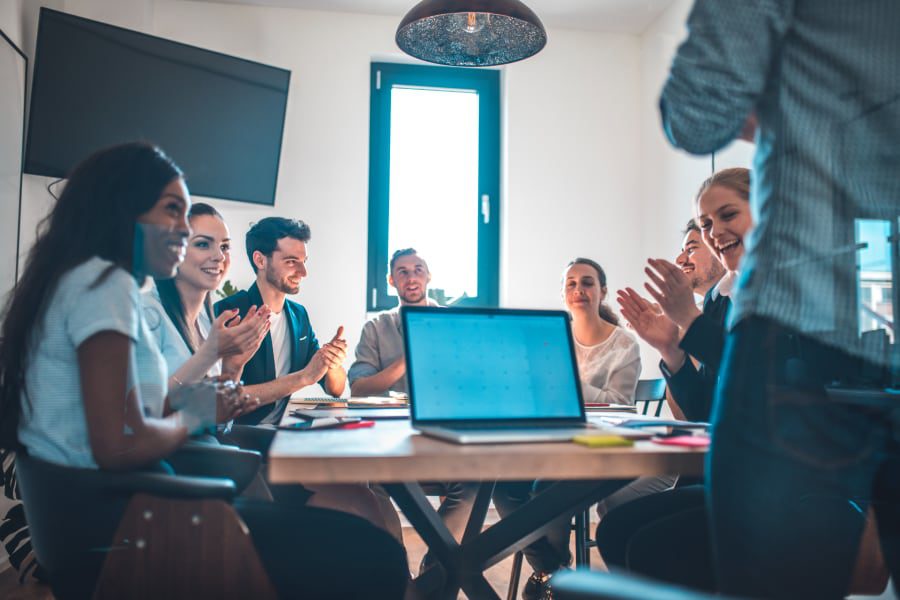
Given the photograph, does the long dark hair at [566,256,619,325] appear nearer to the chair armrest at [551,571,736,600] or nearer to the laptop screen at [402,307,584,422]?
the laptop screen at [402,307,584,422]

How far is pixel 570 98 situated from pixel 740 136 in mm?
3500

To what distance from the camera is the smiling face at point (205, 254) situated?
225 centimetres

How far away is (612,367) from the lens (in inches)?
107

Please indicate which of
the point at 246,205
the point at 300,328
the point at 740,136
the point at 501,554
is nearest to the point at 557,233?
the point at 246,205

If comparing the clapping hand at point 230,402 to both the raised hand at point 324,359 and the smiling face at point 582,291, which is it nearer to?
the raised hand at point 324,359

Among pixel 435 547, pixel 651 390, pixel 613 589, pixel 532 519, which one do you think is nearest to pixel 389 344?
pixel 651 390

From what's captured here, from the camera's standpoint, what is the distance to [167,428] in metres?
1.27

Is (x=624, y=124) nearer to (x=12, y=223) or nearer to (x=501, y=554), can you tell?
(x=12, y=223)

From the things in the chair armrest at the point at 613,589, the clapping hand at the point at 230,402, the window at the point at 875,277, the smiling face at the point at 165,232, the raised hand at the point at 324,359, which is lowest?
the chair armrest at the point at 613,589

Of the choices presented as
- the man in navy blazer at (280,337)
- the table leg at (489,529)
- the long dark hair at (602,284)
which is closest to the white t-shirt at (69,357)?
the table leg at (489,529)

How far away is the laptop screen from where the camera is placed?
4.41 feet

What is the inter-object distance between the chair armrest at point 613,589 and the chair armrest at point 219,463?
1143 mm

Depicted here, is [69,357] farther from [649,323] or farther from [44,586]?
[44,586]

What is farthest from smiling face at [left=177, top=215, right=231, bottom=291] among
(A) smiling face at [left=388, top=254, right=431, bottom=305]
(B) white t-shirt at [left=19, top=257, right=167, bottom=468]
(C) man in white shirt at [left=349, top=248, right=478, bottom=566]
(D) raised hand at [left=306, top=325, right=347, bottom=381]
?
(B) white t-shirt at [left=19, top=257, right=167, bottom=468]
